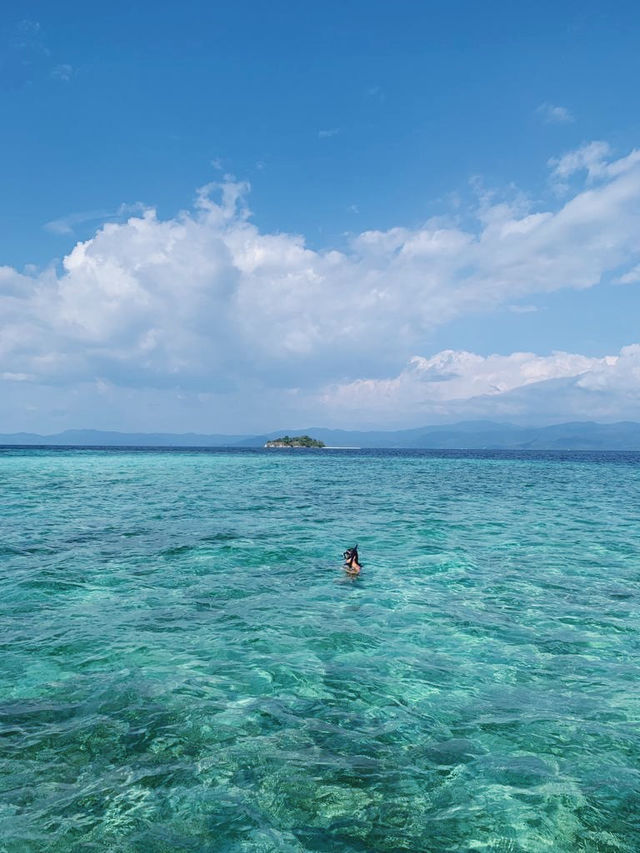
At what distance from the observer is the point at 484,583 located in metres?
18.9

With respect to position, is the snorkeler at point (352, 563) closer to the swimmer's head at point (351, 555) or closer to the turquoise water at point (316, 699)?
the swimmer's head at point (351, 555)

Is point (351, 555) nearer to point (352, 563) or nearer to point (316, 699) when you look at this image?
point (352, 563)

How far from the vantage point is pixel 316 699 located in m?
10.5

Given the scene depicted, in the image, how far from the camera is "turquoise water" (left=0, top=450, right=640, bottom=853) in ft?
23.0

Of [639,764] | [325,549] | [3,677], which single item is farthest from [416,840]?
[325,549]

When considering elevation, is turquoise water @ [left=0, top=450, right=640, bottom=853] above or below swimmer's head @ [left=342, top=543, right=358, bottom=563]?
below

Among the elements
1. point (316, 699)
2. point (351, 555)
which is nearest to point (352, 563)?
point (351, 555)

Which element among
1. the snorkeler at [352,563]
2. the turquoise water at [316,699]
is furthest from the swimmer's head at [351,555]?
the turquoise water at [316,699]

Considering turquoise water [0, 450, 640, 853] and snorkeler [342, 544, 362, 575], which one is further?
snorkeler [342, 544, 362, 575]

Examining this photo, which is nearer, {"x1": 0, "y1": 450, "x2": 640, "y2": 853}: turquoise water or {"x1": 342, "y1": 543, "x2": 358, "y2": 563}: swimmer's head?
{"x1": 0, "y1": 450, "x2": 640, "y2": 853}: turquoise water

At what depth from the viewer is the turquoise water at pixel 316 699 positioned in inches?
277

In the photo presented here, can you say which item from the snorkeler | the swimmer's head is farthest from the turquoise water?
the swimmer's head

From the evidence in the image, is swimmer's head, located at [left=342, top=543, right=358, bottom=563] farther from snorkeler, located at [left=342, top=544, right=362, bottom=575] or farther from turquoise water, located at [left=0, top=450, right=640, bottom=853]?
turquoise water, located at [left=0, top=450, right=640, bottom=853]

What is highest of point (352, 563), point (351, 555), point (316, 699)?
point (351, 555)
